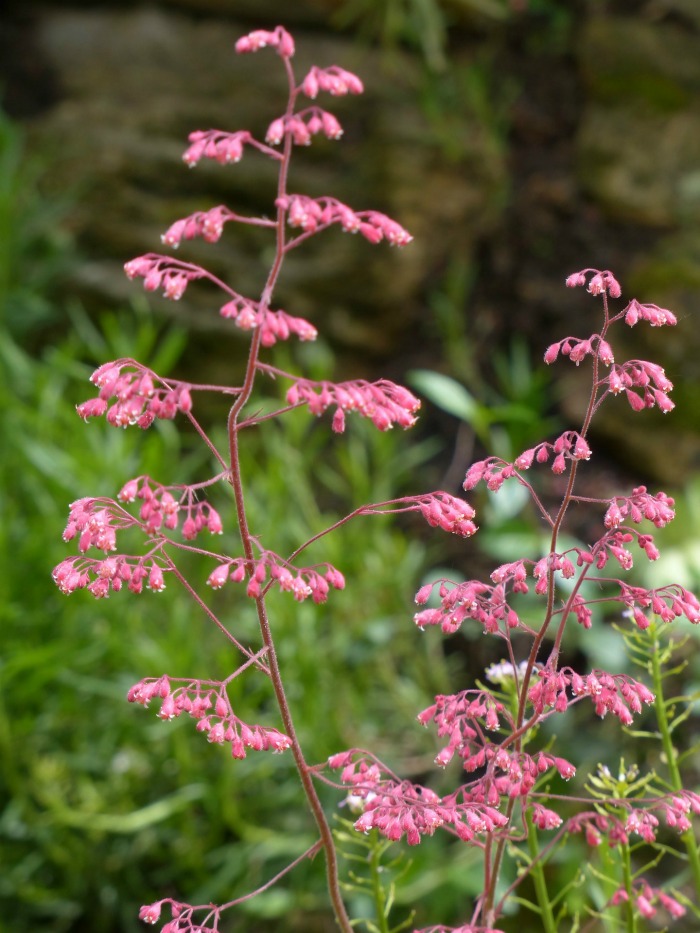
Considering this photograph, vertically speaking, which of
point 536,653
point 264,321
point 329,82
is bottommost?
point 536,653

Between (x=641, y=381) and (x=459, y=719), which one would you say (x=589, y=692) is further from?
(x=641, y=381)

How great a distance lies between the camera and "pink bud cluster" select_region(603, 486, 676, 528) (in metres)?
0.76

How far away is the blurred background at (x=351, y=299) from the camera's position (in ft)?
8.02

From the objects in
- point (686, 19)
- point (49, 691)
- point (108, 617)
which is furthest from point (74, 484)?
point (686, 19)

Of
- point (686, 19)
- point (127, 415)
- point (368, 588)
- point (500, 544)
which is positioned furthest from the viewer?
point (686, 19)

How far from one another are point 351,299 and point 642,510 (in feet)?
9.37

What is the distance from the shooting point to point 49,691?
2412 millimetres

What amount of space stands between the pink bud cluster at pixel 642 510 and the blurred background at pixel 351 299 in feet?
5.36

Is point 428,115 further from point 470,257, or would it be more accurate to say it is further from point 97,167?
point 97,167

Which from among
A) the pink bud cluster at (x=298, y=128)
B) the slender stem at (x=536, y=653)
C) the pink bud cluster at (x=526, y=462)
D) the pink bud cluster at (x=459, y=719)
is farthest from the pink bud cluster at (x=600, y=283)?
the pink bud cluster at (x=459, y=719)

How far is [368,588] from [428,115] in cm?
172

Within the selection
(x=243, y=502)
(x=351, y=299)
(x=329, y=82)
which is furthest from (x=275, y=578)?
(x=351, y=299)

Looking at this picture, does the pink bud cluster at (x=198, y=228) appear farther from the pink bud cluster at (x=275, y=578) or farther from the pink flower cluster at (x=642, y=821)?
the pink flower cluster at (x=642, y=821)

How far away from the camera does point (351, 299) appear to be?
3576 mm
